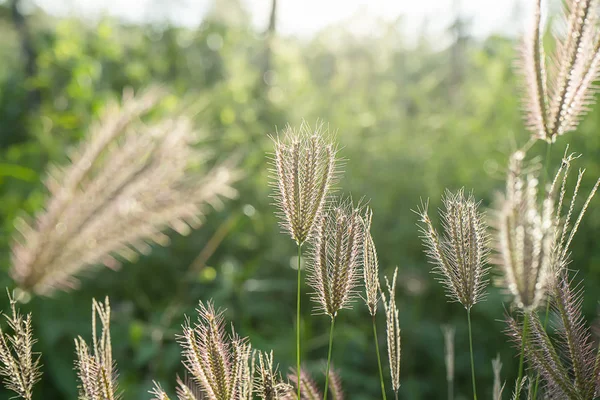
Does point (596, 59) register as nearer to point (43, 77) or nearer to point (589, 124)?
point (589, 124)

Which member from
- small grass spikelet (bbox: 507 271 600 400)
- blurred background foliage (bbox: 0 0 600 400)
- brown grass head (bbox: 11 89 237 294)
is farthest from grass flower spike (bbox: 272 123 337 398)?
blurred background foliage (bbox: 0 0 600 400)

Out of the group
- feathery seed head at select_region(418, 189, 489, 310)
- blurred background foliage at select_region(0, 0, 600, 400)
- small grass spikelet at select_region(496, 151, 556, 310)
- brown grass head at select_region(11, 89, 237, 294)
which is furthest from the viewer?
blurred background foliage at select_region(0, 0, 600, 400)

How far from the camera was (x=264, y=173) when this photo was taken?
2.93 m

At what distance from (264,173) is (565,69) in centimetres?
225

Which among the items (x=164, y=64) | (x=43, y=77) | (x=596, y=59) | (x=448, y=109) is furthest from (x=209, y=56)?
(x=596, y=59)

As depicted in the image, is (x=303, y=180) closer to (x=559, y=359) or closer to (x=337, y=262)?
(x=337, y=262)

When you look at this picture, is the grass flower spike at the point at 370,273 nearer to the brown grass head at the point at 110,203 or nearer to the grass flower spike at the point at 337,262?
the grass flower spike at the point at 337,262

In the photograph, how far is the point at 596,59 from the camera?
27.9 inches

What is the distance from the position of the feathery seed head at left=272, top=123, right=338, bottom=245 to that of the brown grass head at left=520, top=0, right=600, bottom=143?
11.2 inches

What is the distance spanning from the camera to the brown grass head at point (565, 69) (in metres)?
0.71

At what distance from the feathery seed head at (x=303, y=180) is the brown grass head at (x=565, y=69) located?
284 mm

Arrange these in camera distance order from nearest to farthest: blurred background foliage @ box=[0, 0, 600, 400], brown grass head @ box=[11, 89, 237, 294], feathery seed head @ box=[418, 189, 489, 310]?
feathery seed head @ box=[418, 189, 489, 310] → brown grass head @ box=[11, 89, 237, 294] → blurred background foliage @ box=[0, 0, 600, 400]

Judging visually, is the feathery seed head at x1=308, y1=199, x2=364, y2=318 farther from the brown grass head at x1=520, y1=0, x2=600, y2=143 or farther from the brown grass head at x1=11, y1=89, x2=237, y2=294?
the brown grass head at x1=11, y1=89, x2=237, y2=294

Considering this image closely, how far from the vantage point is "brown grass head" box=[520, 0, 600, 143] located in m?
0.71
